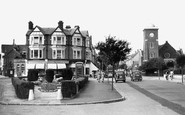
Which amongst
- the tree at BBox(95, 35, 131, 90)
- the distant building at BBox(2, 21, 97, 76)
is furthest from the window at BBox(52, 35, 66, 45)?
the tree at BBox(95, 35, 131, 90)

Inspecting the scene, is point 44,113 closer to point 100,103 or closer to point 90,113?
point 90,113

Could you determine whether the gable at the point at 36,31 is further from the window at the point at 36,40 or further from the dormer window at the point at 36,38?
the window at the point at 36,40

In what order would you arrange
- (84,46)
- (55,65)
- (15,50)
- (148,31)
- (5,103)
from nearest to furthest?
1. (5,103)
2. (55,65)
3. (84,46)
4. (15,50)
5. (148,31)

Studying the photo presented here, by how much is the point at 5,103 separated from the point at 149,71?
223ft

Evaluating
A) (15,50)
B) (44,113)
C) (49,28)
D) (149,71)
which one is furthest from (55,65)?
(44,113)

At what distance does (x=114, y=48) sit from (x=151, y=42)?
181ft

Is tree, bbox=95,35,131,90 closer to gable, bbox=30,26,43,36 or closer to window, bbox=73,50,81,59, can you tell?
window, bbox=73,50,81,59

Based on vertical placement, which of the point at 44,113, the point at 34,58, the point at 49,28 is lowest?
the point at 44,113

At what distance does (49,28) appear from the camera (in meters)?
62.6

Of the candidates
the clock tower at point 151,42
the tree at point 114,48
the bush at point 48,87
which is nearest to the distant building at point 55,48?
the tree at point 114,48

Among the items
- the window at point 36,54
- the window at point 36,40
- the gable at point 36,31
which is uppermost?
the gable at point 36,31

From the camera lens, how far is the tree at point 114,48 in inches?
1829

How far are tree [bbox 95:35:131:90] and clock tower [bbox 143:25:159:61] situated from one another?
162ft

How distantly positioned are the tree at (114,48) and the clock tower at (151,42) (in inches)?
1948
